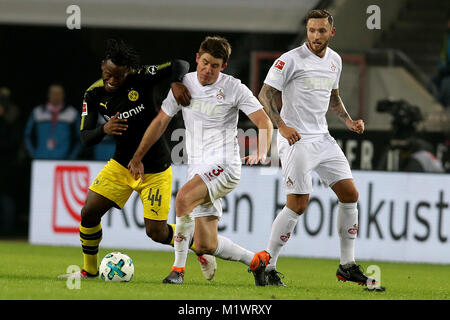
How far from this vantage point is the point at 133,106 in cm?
811

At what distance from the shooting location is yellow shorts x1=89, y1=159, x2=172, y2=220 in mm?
8109

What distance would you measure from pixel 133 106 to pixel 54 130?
5906mm

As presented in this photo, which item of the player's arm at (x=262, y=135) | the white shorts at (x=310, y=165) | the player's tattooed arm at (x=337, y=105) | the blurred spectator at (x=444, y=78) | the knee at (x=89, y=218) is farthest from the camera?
the blurred spectator at (x=444, y=78)

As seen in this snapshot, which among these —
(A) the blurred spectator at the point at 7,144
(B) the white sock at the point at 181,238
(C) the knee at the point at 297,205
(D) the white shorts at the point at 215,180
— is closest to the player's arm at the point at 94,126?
(D) the white shorts at the point at 215,180

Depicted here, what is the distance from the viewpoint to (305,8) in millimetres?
15906

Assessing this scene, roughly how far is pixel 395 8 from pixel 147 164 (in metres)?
10.3

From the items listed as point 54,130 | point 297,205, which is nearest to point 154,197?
point 297,205

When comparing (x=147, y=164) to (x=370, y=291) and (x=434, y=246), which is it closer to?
(x=370, y=291)

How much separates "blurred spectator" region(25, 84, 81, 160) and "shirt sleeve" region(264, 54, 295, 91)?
641cm

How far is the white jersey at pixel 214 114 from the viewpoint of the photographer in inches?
301

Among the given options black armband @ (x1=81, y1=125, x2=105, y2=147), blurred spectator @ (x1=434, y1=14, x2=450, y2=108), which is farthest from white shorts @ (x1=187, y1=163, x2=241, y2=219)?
blurred spectator @ (x1=434, y1=14, x2=450, y2=108)

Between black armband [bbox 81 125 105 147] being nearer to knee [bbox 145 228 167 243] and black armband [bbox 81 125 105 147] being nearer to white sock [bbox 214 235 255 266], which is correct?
knee [bbox 145 228 167 243]

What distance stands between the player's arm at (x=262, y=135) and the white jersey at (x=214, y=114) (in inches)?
2.3

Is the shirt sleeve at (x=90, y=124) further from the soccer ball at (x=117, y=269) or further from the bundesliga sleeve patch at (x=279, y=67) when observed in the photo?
the bundesliga sleeve patch at (x=279, y=67)
